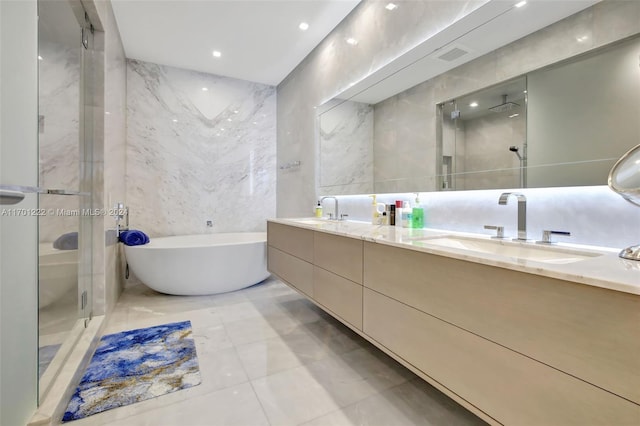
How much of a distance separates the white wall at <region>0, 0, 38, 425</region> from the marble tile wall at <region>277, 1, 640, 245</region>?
1899 mm

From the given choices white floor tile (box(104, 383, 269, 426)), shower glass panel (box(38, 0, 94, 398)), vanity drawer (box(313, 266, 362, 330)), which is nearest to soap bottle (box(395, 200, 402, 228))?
vanity drawer (box(313, 266, 362, 330))

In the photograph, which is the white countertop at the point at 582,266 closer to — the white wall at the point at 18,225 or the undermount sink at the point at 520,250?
the undermount sink at the point at 520,250

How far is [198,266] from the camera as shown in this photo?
9.31ft

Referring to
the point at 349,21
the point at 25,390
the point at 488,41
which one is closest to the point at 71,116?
the point at 25,390

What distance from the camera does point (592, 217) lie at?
111 centimetres

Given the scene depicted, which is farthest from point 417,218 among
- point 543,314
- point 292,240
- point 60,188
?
point 60,188

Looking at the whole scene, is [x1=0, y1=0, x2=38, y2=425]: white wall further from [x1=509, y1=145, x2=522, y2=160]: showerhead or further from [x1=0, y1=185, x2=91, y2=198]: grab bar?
[x1=509, y1=145, x2=522, y2=160]: showerhead

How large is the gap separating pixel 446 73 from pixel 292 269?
1.72 m

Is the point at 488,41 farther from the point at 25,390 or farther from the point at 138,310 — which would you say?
the point at 138,310

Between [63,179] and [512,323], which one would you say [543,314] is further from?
[63,179]

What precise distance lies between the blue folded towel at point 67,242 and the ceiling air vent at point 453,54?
7.63ft

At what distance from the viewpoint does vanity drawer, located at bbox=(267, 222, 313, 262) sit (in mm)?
2070

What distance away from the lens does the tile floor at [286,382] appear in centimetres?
129

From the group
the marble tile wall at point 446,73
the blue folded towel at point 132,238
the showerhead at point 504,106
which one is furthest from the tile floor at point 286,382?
the showerhead at point 504,106
